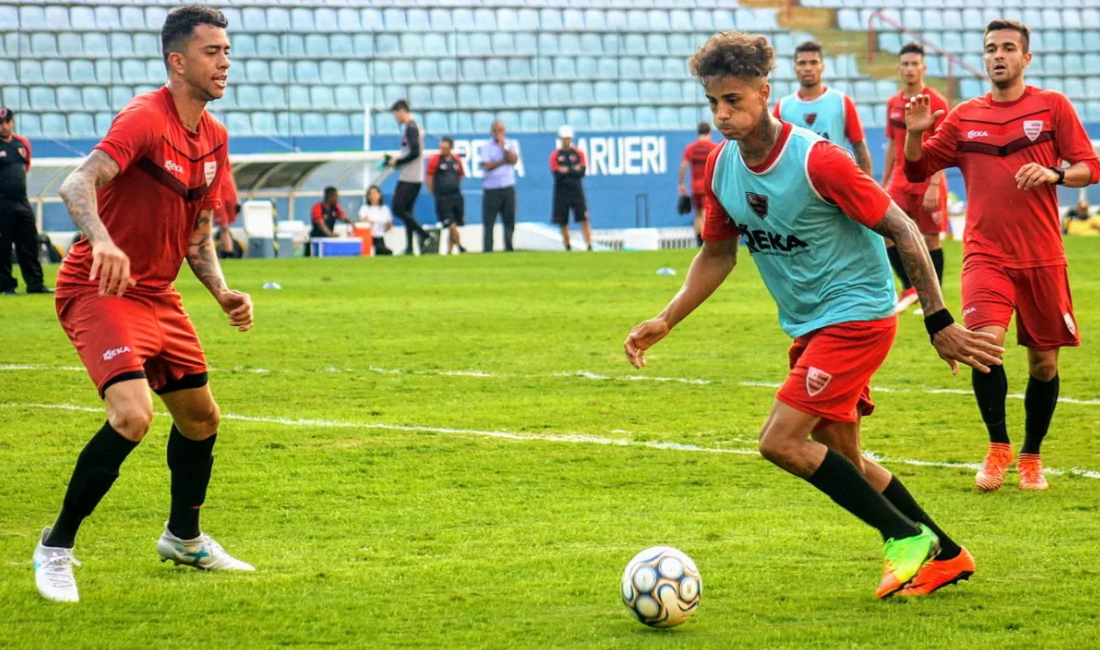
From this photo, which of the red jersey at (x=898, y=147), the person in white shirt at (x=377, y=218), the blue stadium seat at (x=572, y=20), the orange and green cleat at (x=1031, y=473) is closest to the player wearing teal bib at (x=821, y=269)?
the orange and green cleat at (x=1031, y=473)

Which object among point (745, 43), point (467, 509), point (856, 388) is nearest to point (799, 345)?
point (856, 388)

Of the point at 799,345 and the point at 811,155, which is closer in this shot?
the point at 811,155

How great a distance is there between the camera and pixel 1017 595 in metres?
4.90

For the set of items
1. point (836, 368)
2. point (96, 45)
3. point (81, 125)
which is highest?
point (96, 45)

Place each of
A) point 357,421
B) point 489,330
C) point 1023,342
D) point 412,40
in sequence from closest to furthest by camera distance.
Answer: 1. point 1023,342
2. point 357,421
3. point 489,330
4. point 412,40

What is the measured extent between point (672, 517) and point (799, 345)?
1312mm

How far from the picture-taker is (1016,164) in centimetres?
696

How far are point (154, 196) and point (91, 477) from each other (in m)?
0.93

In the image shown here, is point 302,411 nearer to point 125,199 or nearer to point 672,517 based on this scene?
point 672,517

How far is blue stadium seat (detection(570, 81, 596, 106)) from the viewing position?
1309 inches

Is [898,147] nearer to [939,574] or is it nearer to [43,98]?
[939,574]

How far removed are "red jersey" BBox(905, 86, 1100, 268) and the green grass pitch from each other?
102cm

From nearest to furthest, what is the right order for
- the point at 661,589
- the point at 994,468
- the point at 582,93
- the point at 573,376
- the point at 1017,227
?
the point at 661,589 → the point at 994,468 → the point at 1017,227 → the point at 573,376 → the point at 582,93

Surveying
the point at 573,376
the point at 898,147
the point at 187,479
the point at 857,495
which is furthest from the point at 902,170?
the point at 187,479
